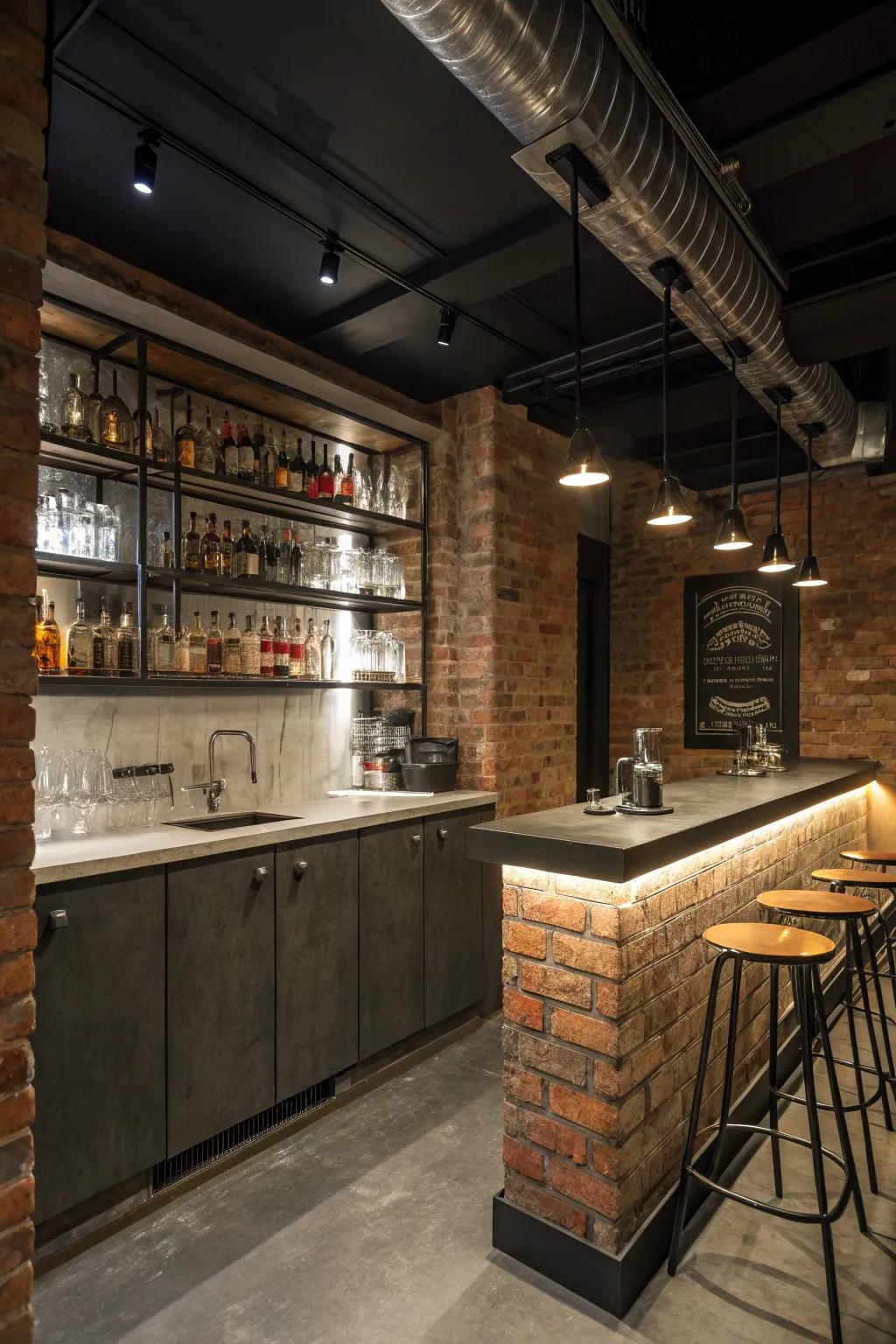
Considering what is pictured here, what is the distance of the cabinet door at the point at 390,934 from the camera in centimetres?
308

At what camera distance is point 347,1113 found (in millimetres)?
2889

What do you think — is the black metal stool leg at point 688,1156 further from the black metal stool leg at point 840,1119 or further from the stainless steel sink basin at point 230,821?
the stainless steel sink basin at point 230,821

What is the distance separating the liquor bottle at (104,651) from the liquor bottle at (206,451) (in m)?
0.76

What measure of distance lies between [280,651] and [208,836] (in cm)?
116

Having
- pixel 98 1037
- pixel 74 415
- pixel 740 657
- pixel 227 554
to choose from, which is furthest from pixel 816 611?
pixel 98 1037

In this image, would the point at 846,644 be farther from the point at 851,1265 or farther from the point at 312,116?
the point at 312,116

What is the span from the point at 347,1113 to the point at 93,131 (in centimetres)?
330

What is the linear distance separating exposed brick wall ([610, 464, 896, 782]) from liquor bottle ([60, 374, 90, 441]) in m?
4.32

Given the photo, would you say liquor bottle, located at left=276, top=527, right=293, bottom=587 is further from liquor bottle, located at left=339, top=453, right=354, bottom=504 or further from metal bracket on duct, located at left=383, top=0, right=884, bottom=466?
metal bracket on duct, located at left=383, top=0, right=884, bottom=466

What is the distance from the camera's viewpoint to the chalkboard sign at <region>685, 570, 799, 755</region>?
18.0ft

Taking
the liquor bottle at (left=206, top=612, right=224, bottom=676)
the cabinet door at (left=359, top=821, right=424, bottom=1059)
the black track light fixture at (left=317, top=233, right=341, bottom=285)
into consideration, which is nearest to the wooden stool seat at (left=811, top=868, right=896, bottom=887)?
the cabinet door at (left=359, top=821, right=424, bottom=1059)

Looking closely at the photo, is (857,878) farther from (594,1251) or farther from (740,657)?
(740,657)

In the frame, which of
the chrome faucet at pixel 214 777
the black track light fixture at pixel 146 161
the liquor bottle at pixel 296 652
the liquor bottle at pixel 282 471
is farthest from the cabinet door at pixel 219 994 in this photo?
the black track light fixture at pixel 146 161

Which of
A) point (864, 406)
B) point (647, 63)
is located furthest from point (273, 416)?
point (864, 406)
